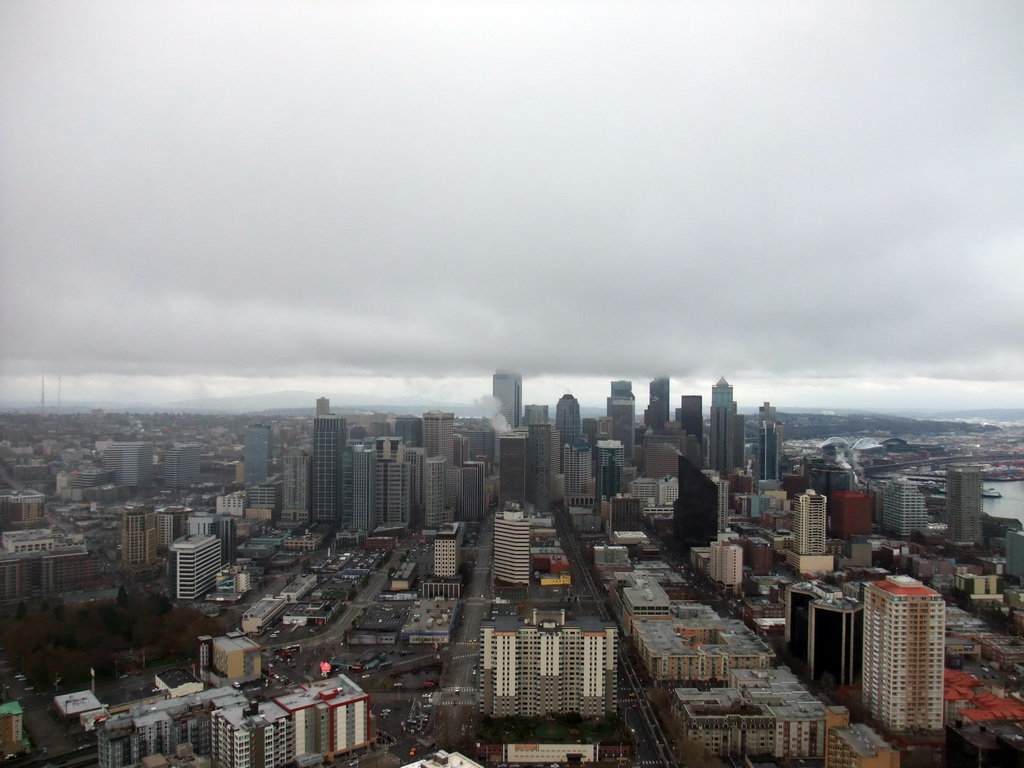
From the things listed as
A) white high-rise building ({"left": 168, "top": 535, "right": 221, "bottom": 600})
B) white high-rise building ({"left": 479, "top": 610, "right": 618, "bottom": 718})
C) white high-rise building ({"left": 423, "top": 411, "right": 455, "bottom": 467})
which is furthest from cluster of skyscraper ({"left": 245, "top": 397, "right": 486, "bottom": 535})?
white high-rise building ({"left": 479, "top": 610, "right": 618, "bottom": 718})

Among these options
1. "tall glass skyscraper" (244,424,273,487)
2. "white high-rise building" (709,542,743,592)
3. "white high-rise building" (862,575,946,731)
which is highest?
"tall glass skyscraper" (244,424,273,487)

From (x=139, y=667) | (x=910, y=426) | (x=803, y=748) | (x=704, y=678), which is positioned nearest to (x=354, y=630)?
(x=139, y=667)

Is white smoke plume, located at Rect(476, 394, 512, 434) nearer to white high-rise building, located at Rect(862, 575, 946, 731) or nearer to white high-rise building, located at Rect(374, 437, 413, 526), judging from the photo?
white high-rise building, located at Rect(374, 437, 413, 526)

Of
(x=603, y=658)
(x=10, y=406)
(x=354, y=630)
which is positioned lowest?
(x=354, y=630)

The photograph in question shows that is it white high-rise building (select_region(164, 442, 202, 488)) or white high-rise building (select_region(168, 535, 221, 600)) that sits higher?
white high-rise building (select_region(164, 442, 202, 488))

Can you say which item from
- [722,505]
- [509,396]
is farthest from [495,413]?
[722,505]

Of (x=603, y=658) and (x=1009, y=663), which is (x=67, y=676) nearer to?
(x=603, y=658)
